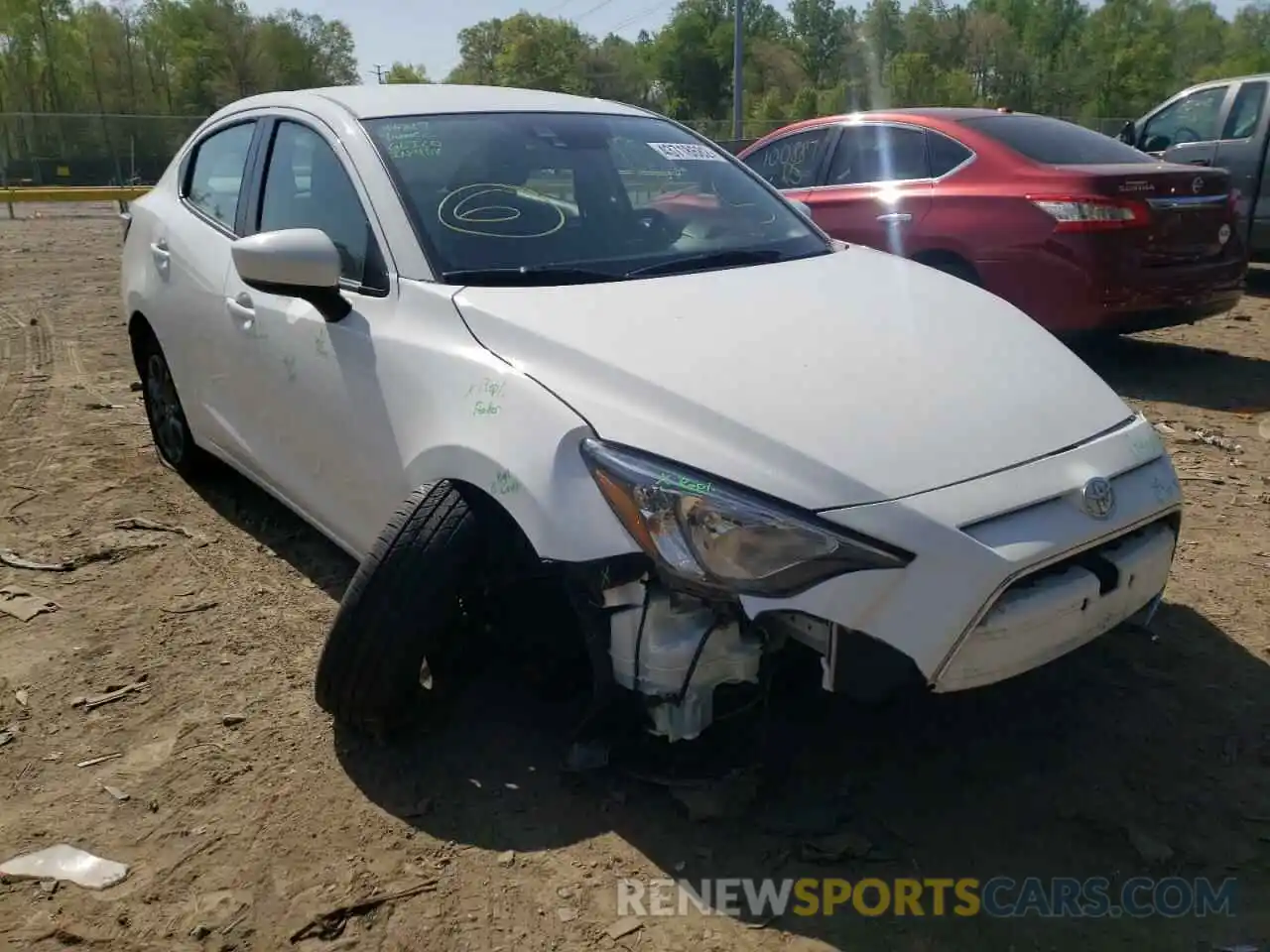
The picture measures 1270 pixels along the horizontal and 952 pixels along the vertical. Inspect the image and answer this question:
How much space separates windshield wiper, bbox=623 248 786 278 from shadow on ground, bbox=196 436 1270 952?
118cm

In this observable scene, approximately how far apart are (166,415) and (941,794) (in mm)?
3573

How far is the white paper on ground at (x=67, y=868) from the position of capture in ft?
7.41

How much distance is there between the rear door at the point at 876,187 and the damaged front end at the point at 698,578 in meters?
4.78

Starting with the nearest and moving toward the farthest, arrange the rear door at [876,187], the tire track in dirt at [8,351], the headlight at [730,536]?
the headlight at [730,536], the tire track in dirt at [8,351], the rear door at [876,187]

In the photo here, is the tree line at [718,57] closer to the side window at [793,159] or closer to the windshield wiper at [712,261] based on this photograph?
the side window at [793,159]

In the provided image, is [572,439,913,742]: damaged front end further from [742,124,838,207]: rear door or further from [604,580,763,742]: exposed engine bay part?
[742,124,838,207]: rear door

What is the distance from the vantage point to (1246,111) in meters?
8.52

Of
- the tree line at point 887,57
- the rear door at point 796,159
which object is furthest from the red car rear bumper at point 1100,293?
the tree line at point 887,57

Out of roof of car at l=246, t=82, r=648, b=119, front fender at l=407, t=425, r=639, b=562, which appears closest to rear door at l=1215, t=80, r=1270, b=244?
roof of car at l=246, t=82, r=648, b=119

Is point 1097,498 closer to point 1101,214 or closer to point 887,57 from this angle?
point 1101,214

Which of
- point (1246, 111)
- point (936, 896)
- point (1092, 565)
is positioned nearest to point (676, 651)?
point (936, 896)

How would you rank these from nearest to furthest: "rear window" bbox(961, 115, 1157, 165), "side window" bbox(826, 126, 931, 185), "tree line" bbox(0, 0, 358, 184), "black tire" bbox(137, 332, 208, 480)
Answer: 1. "black tire" bbox(137, 332, 208, 480)
2. "rear window" bbox(961, 115, 1157, 165)
3. "side window" bbox(826, 126, 931, 185)
4. "tree line" bbox(0, 0, 358, 184)

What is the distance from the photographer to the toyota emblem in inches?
87.6

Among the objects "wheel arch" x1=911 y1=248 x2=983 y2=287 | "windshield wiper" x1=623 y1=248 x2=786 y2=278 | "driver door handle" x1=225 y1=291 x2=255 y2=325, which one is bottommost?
"wheel arch" x1=911 y1=248 x2=983 y2=287
